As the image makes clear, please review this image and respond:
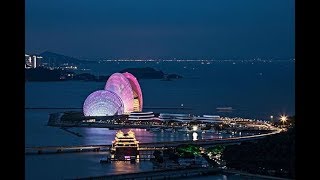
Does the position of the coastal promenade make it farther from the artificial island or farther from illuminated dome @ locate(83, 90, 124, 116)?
illuminated dome @ locate(83, 90, 124, 116)

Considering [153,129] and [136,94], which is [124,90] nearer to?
[136,94]

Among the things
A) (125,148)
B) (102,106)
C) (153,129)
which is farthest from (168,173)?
(102,106)

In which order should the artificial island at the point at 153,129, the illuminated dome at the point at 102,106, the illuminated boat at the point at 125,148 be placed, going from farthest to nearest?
the illuminated dome at the point at 102,106, the illuminated boat at the point at 125,148, the artificial island at the point at 153,129

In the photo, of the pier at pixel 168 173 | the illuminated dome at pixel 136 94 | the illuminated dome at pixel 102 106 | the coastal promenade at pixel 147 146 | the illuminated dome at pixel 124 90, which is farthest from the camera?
the illuminated dome at pixel 136 94

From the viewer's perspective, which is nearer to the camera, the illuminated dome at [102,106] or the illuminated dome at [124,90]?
the illuminated dome at [102,106]

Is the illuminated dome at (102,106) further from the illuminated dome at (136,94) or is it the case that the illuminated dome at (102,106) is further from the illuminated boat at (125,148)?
the illuminated boat at (125,148)

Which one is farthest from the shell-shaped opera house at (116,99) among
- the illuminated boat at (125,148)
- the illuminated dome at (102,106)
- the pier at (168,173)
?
the pier at (168,173)
